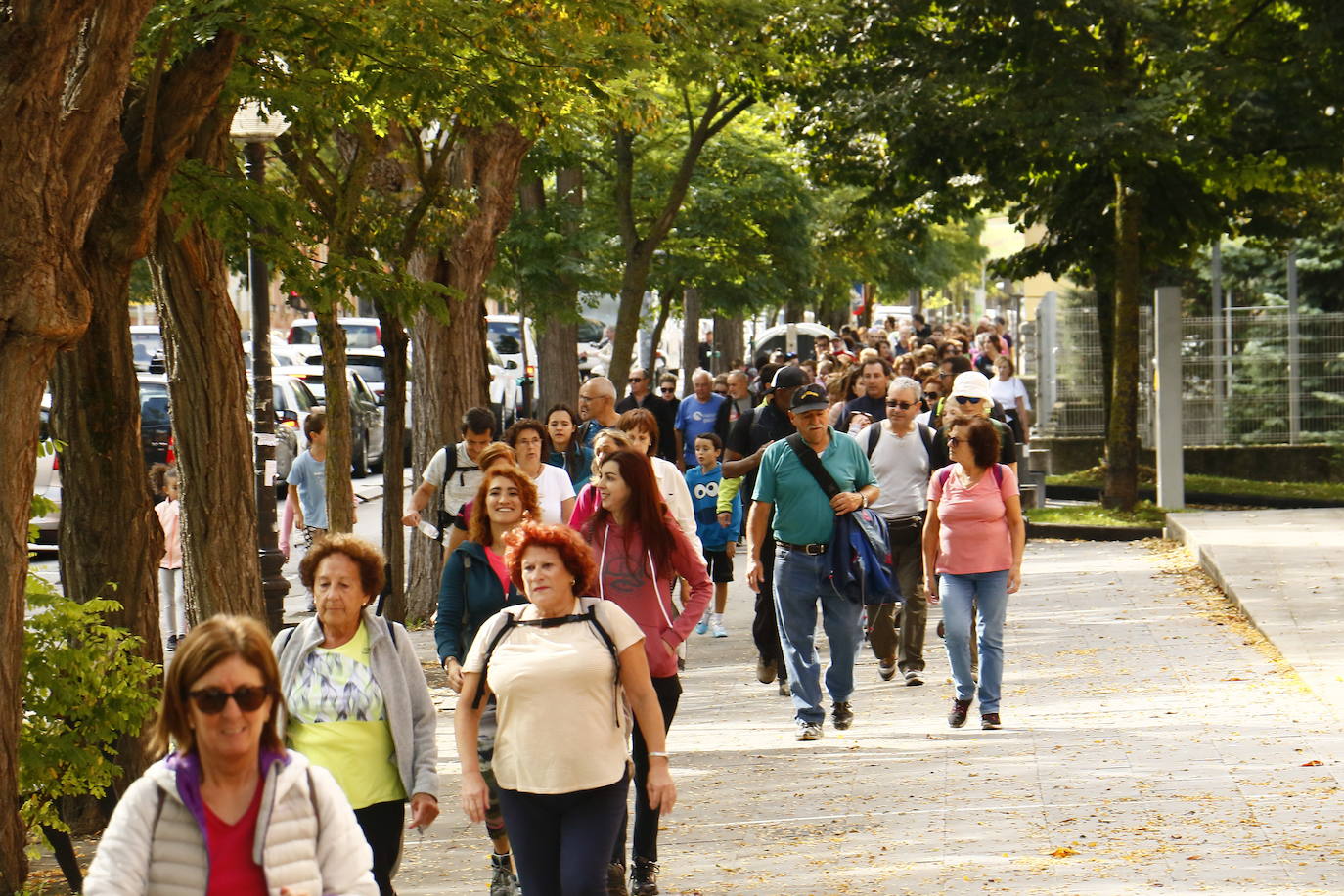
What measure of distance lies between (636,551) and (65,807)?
318cm

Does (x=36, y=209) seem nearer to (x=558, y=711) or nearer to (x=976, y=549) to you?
(x=558, y=711)

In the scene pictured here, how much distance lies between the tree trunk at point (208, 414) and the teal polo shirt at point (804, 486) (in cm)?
268

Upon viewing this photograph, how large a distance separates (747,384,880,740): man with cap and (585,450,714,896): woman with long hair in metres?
2.55

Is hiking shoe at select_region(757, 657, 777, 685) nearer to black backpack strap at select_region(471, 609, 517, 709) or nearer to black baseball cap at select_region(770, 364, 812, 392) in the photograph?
black baseball cap at select_region(770, 364, 812, 392)

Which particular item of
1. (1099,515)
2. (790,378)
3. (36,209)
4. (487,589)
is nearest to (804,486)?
(790,378)

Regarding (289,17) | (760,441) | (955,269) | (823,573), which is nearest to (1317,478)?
(760,441)

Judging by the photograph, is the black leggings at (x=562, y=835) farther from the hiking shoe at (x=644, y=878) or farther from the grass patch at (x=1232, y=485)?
the grass patch at (x=1232, y=485)

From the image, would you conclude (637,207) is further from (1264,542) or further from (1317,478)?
(1264,542)

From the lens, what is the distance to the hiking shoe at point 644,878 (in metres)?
7.11

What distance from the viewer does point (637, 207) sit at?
27438 millimetres

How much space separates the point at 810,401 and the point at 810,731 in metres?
1.69

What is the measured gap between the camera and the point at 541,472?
9.70m

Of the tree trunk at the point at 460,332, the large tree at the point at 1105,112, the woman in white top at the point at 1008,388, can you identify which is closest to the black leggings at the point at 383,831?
the tree trunk at the point at 460,332

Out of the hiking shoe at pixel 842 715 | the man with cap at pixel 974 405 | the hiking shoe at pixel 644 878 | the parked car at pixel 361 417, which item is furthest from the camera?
the parked car at pixel 361 417
